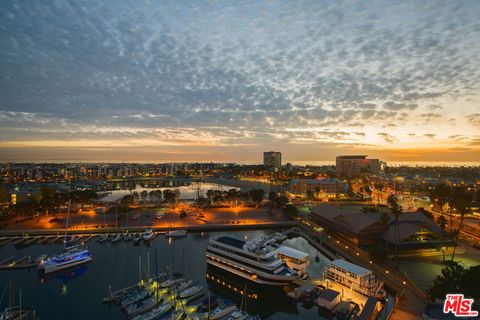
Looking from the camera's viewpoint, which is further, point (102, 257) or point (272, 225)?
point (272, 225)

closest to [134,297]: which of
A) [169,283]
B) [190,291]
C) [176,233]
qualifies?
[169,283]

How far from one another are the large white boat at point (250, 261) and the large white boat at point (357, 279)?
2.65 m

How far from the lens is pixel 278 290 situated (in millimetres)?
20469

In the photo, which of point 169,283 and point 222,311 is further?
point 169,283

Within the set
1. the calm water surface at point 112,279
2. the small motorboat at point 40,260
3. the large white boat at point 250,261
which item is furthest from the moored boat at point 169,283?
the small motorboat at point 40,260

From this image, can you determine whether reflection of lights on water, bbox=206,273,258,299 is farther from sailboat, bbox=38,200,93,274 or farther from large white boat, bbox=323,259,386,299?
sailboat, bbox=38,200,93,274

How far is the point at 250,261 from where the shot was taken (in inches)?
837

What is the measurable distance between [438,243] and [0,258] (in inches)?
1572

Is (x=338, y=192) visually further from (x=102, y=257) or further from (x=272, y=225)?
(x=102, y=257)

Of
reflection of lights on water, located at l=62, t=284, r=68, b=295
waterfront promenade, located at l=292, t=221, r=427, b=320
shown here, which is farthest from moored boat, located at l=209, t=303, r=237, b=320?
reflection of lights on water, located at l=62, t=284, r=68, b=295

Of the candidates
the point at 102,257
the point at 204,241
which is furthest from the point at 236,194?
the point at 102,257

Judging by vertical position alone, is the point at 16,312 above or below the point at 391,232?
below

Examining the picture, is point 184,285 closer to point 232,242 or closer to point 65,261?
point 232,242

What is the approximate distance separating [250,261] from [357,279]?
719 cm
